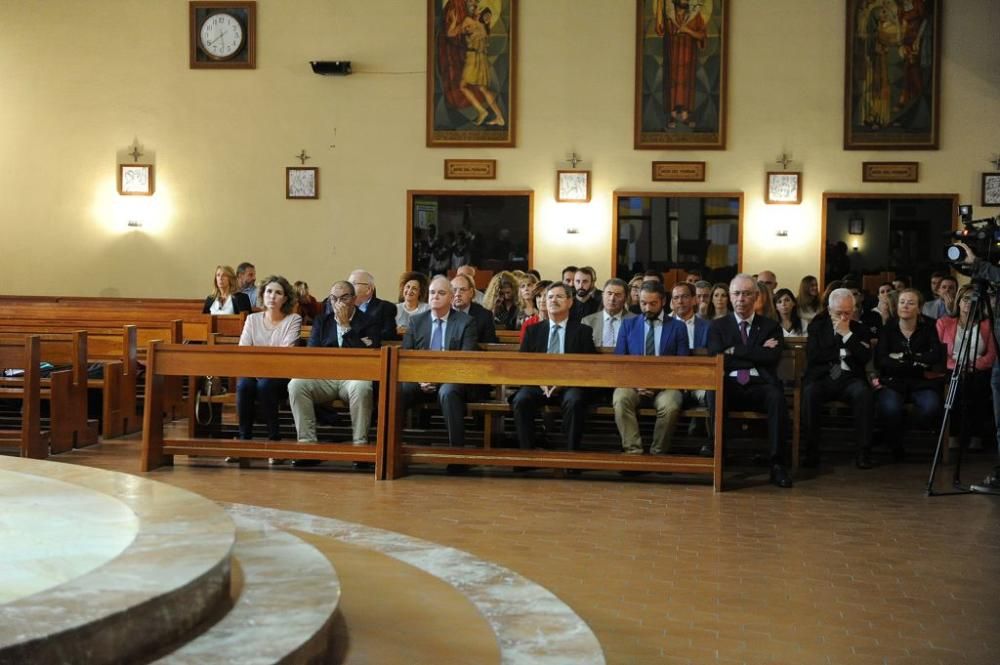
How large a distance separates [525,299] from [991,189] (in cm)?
602

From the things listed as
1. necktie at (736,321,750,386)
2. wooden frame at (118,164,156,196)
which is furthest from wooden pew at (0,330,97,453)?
wooden frame at (118,164,156,196)

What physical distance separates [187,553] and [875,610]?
2496 mm

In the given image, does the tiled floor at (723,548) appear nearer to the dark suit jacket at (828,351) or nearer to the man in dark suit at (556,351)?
the man in dark suit at (556,351)

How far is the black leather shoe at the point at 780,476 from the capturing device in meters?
7.05

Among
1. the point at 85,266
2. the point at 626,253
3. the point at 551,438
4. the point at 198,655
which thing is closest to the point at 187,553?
the point at 198,655

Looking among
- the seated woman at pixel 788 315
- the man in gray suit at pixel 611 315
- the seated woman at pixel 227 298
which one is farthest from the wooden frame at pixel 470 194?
the man in gray suit at pixel 611 315

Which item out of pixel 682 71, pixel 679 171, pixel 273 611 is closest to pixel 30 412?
pixel 273 611

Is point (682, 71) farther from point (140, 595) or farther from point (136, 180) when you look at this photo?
point (140, 595)

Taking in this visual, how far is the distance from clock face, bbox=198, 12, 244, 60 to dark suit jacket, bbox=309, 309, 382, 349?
6562 mm

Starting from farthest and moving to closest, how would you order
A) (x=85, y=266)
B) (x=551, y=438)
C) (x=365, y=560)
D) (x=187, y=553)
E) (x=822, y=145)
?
1. (x=85, y=266)
2. (x=822, y=145)
3. (x=551, y=438)
4. (x=365, y=560)
5. (x=187, y=553)

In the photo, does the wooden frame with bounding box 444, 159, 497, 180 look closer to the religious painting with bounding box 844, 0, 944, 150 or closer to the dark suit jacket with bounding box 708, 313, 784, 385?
the religious painting with bounding box 844, 0, 944, 150

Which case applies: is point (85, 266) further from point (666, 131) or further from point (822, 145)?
point (822, 145)

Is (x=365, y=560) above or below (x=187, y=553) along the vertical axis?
below

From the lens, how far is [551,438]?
26.2ft
